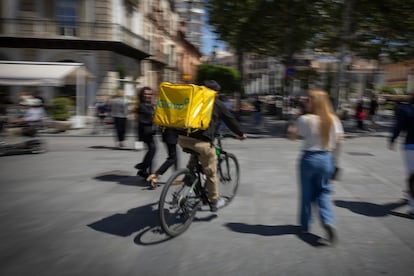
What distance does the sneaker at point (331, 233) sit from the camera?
4230mm

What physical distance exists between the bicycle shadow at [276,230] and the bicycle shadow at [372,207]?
1221 millimetres

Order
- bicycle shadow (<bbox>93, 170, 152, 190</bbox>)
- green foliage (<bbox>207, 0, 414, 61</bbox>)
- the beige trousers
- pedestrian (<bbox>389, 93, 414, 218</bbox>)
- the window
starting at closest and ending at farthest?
the beige trousers
pedestrian (<bbox>389, 93, 414, 218</bbox>)
bicycle shadow (<bbox>93, 170, 152, 190</bbox>)
green foliage (<bbox>207, 0, 414, 61</bbox>)
the window

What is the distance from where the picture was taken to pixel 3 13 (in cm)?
2312

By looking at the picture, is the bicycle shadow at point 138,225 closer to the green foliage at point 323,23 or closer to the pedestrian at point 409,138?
the pedestrian at point 409,138

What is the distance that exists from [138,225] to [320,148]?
2261mm

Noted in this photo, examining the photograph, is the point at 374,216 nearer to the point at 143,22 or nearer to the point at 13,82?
the point at 13,82

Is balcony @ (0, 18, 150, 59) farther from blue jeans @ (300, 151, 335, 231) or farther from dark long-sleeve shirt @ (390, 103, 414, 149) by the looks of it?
blue jeans @ (300, 151, 335, 231)

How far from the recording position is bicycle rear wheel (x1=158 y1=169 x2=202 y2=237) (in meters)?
4.22

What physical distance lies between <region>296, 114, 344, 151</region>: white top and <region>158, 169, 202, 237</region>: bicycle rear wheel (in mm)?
Result: 1318

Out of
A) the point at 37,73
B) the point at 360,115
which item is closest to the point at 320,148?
the point at 360,115

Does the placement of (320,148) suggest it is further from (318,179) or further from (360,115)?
(360,115)

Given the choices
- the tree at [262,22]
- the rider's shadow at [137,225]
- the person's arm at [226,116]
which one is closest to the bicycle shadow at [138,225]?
the rider's shadow at [137,225]

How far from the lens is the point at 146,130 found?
741 cm

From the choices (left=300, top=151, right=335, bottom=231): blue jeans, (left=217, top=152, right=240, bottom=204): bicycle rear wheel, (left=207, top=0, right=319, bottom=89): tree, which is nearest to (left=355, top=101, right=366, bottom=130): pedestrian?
(left=207, top=0, right=319, bottom=89): tree
